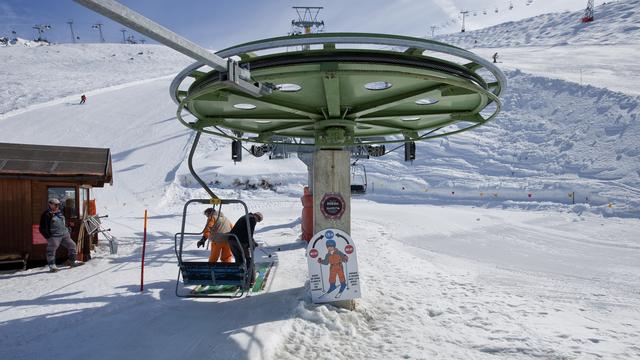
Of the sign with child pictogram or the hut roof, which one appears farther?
the hut roof

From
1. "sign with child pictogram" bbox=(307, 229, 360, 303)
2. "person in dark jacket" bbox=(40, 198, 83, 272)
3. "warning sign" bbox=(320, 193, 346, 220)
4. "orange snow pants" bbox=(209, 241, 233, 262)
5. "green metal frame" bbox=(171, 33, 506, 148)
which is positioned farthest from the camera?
"person in dark jacket" bbox=(40, 198, 83, 272)

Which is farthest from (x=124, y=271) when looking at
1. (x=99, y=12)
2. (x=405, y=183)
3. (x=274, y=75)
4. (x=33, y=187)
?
(x=405, y=183)

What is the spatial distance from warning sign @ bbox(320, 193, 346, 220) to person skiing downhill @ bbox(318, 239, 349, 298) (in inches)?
17.8

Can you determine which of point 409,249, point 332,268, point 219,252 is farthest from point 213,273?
point 409,249

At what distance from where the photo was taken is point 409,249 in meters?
12.1

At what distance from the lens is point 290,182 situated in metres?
27.8

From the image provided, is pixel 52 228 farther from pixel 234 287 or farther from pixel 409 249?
pixel 409 249

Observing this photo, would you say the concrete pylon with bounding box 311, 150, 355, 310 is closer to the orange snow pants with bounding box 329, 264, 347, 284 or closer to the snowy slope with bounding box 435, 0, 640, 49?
the orange snow pants with bounding box 329, 264, 347, 284

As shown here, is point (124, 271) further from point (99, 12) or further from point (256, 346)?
point (99, 12)

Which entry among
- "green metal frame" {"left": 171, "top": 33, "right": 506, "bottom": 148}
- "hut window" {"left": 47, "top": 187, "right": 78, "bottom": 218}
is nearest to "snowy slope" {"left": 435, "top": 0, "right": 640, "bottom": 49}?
"green metal frame" {"left": 171, "top": 33, "right": 506, "bottom": 148}

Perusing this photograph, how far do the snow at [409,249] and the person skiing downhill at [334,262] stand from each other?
500 millimetres

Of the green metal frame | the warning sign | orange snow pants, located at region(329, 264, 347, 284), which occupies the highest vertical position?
the green metal frame

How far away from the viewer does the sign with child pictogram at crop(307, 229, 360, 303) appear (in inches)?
249

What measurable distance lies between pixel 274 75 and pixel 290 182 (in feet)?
77.2
